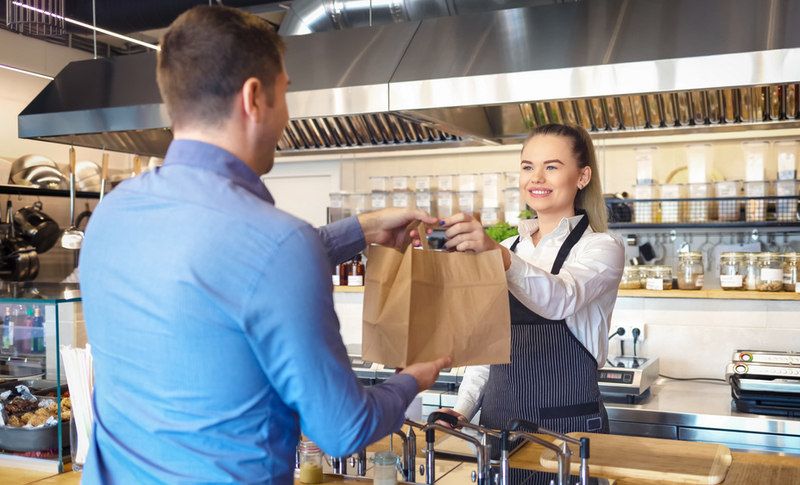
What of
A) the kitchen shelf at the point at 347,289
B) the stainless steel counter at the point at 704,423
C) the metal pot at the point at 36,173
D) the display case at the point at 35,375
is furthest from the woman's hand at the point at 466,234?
the metal pot at the point at 36,173

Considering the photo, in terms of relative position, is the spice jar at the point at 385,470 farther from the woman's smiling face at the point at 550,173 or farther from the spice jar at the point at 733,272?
the spice jar at the point at 733,272

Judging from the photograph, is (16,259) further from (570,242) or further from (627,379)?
(570,242)

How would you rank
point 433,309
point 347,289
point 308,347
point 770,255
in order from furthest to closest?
point 347,289 → point 770,255 → point 433,309 → point 308,347

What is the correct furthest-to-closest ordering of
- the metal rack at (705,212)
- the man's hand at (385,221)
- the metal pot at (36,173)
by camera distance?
the metal pot at (36,173), the metal rack at (705,212), the man's hand at (385,221)

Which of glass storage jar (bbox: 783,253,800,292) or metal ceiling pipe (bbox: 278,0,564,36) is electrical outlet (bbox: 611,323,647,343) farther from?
metal ceiling pipe (bbox: 278,0,564,36)

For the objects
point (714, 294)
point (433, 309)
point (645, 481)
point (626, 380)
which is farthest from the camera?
point (714, 294)

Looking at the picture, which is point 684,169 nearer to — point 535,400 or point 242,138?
point 535,400

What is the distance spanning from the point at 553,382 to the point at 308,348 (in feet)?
3.65

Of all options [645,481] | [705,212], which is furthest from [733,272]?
[645,481]

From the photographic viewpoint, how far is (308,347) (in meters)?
0.71

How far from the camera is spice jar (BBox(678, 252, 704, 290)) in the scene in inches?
130

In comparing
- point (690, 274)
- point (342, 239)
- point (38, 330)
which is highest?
point (342, 239)

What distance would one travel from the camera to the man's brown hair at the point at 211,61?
0.77 meters

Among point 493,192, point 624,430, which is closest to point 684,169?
point 493,192
